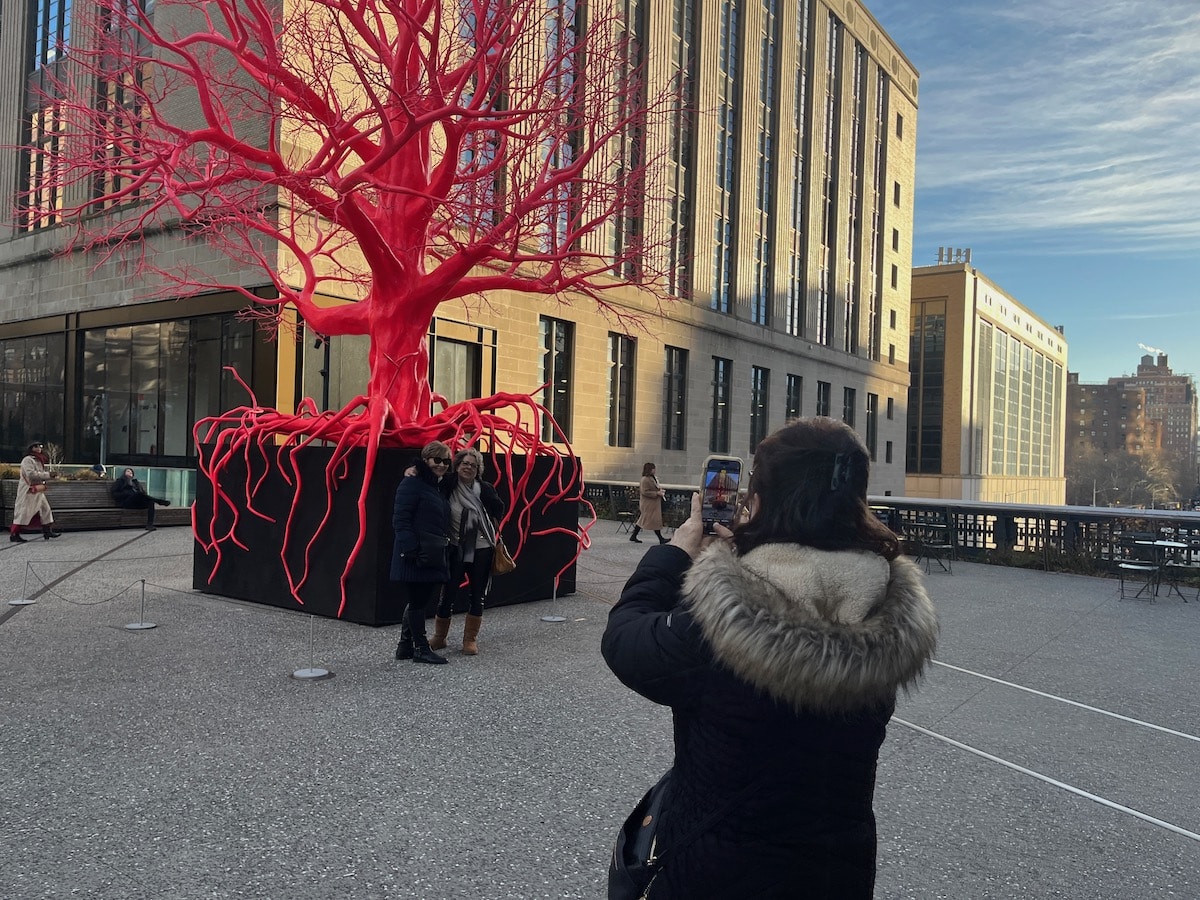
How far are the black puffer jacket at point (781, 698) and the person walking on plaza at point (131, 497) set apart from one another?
59.2 feet

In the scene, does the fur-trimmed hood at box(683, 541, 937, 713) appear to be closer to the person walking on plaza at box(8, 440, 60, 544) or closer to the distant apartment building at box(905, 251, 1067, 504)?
the person walking on plaza at box(8, 440, 60, 544)

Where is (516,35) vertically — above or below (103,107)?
below

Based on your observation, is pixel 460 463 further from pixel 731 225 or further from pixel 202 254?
pixel 731 225

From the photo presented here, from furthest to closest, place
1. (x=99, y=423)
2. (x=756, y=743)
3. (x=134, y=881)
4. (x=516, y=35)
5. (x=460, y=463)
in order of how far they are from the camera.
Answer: (x=99, y=423)
(x=516, y=35)
(x=460, y=463)
(x=134, y=881)
(x=756, y=743)

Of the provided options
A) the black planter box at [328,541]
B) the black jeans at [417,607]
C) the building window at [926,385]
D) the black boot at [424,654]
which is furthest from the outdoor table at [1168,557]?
the building window at [926,385]

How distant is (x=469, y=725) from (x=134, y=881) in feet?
7.63

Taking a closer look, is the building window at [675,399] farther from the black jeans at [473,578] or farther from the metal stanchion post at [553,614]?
the black jeans at [473,578]

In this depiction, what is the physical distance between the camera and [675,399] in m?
33.2

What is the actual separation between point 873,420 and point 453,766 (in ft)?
157

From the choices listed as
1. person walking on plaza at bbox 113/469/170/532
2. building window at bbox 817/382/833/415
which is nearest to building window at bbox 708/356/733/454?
building window at bbox 817/382/833/415

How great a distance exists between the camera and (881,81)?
50375mm

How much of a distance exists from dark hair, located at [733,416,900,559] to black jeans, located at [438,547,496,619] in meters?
5.81

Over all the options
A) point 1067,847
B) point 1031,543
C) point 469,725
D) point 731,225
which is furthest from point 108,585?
point 731,225

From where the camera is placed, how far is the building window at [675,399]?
3259cm
